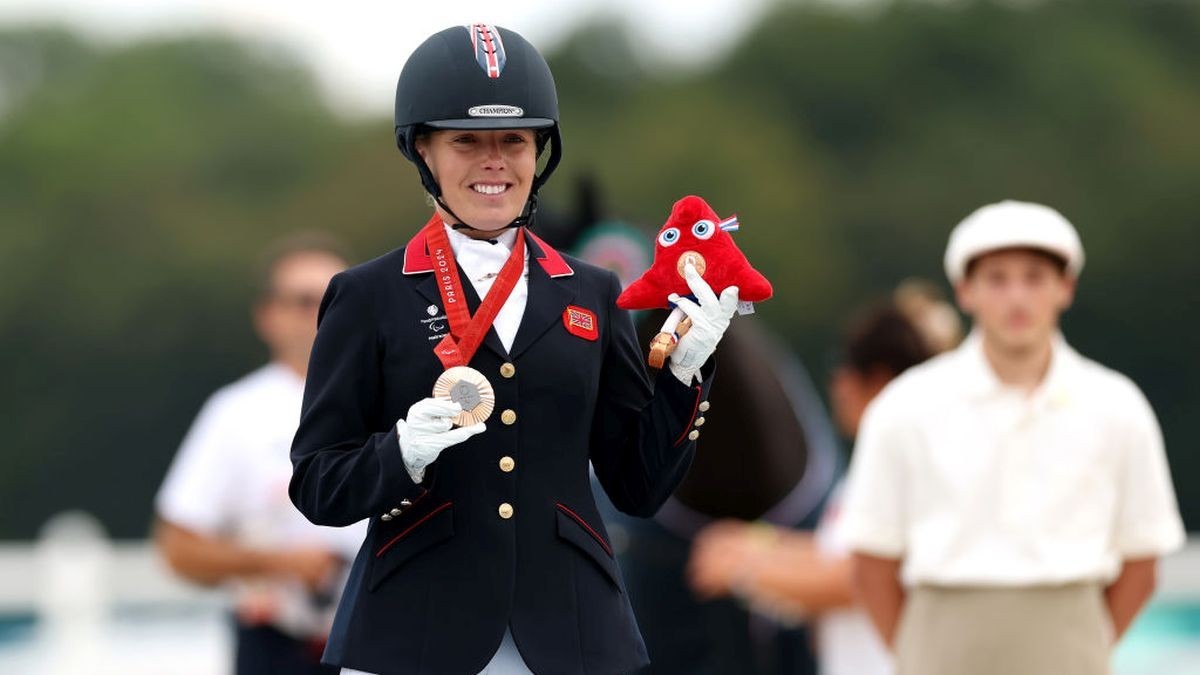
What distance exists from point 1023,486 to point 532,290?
6.50 ft

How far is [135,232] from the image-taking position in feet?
123

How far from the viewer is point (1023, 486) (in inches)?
202

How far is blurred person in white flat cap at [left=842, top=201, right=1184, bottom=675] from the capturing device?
16.7ft

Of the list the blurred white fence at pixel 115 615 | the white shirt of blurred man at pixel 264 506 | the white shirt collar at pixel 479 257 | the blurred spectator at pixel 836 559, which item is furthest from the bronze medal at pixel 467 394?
the blurred white fence at pixel 115 615

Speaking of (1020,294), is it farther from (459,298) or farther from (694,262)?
(459,298)

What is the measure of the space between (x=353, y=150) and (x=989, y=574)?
34824 mm

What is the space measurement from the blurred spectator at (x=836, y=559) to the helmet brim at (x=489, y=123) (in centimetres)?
328

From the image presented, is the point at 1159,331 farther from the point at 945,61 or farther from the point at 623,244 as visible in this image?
the point at 623,244

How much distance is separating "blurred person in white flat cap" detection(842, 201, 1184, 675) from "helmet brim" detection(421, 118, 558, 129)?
1.94 meters

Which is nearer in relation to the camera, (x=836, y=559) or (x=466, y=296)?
(x=466, y=296)

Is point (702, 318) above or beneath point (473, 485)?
above

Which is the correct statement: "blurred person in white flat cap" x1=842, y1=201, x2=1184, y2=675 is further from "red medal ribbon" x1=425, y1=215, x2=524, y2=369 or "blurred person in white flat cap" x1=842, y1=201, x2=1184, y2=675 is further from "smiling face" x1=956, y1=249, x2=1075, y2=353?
"red medal ribbon" x1=425, y1=215, x2=524, y2=369

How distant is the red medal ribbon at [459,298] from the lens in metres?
3.43

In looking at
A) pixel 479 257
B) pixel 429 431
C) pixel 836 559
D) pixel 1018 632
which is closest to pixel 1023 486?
A: pixel 1018 632
